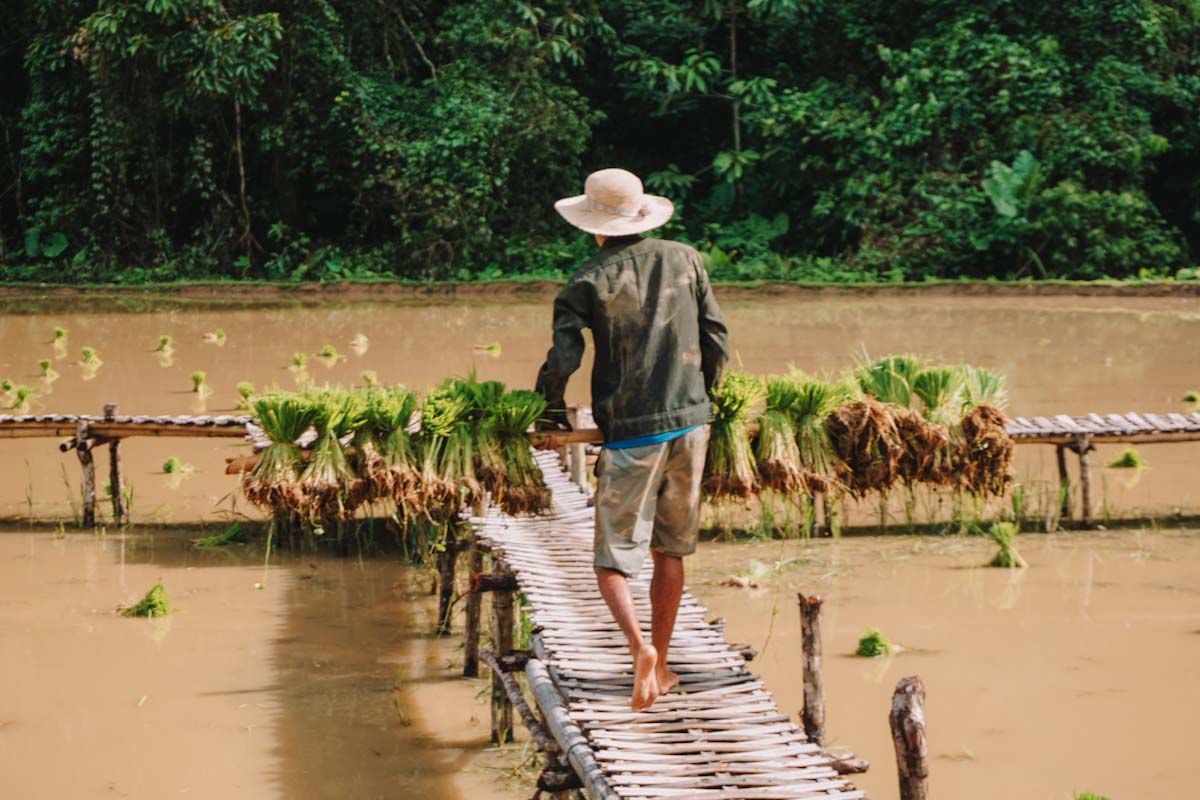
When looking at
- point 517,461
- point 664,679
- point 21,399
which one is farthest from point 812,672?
point 21,399

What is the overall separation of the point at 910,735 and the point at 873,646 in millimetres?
2459

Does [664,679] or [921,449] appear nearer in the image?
[664,679]

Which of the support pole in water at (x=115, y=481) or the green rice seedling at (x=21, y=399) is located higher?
the green rice seedling at (x=21, y=399)

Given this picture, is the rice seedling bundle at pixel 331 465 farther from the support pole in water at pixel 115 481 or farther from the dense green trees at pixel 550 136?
the dense green trees at pixel 550 136

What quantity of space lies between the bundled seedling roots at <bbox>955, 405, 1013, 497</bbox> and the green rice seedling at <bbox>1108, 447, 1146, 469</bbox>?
1.98m

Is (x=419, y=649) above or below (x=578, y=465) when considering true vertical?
below

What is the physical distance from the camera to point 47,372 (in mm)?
10859

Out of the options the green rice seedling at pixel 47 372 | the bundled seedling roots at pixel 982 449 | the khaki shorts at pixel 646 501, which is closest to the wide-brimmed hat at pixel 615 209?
the khaki shorts at pixel 646 501

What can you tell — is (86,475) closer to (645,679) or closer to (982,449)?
(982,449)

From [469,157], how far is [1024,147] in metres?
6.07

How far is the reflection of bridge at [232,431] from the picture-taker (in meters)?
7.33

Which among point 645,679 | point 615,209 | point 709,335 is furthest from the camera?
point 709,335

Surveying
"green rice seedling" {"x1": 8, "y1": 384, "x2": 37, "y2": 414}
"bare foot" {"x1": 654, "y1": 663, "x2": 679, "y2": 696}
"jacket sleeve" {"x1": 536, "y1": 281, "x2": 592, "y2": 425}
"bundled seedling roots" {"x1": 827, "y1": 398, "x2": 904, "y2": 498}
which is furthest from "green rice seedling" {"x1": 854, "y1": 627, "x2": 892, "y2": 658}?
"green rice seedling" {"x1": 8, "y1": 384, "x2": 37, "y2": 414}

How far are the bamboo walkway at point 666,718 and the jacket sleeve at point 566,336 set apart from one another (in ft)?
2.37
